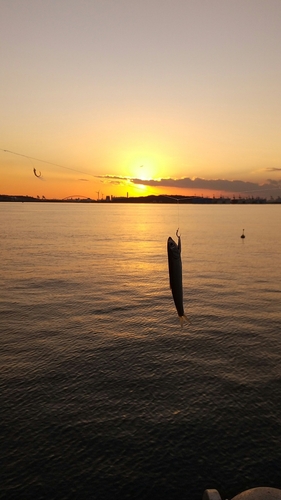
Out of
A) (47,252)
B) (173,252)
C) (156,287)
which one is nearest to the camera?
(173,252)

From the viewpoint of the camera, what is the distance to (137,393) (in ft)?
77.7

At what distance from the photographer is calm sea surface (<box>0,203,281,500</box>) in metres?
17.1

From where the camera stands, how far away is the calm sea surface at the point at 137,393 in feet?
56.2

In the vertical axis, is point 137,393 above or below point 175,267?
below

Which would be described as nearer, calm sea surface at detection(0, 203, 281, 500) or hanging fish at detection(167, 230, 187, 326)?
hanging fish at detection(167, 230, 187, 326)

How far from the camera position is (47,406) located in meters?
22.2

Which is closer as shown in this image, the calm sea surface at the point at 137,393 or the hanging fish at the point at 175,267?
the hanging fish at the point at 175,267

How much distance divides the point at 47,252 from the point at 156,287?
38.9 meters

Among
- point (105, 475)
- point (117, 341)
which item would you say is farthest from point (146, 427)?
point (117, 341)

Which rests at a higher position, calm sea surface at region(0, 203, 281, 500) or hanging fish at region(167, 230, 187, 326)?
hanging fish at region(167, 230, 187, 326)

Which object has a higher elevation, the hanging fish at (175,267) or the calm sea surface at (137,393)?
the hanging fish at (175,267)

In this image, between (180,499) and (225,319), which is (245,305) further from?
(180,499)

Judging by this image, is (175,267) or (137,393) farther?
(137,393)

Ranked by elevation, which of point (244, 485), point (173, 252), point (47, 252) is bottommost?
point (47, 252)
